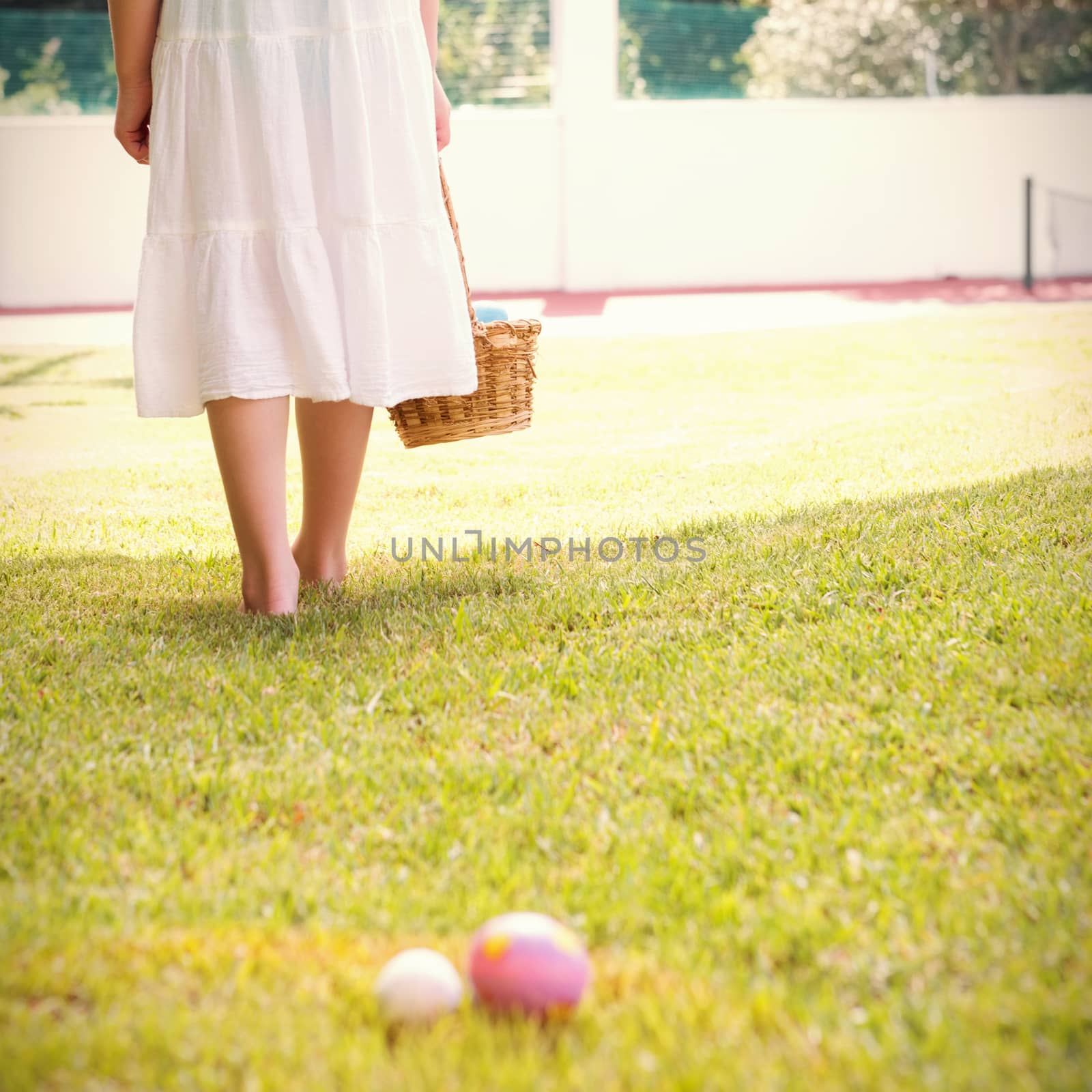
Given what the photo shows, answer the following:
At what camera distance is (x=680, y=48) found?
13.4 metres

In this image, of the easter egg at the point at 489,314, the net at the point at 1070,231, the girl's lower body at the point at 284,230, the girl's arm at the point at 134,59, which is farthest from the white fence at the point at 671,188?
the girl's lower body at the point at 284,230

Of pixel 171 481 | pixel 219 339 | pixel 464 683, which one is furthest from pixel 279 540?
pixel 171 481

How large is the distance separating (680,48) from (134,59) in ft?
40.2

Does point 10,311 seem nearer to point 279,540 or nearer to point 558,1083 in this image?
point 279,540

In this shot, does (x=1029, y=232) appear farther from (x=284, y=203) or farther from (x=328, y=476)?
(x=284, y=203)

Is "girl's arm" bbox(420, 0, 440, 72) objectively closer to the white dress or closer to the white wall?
the white dress

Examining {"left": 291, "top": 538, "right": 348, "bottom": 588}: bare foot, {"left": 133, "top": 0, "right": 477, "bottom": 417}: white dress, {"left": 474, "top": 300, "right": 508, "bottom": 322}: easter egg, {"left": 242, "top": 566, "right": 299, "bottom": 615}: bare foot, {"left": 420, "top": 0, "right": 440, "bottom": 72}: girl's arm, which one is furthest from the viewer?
{"left": 474, "top": 300, "right": 508, "bottom": 322}: easter egg

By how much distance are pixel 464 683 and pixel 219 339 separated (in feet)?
2.52

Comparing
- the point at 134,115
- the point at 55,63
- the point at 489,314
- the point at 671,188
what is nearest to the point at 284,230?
the point at 134,115

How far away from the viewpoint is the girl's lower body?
2.17m

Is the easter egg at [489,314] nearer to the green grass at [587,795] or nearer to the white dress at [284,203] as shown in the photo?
the green grass at [587,795]

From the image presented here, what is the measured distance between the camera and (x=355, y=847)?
5.04 ft

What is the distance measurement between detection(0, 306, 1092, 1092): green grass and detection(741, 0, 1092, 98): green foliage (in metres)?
12.6

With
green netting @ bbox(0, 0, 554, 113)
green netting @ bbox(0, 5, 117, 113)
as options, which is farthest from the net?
green netting @ bbox(0, 5, 117, 113)
